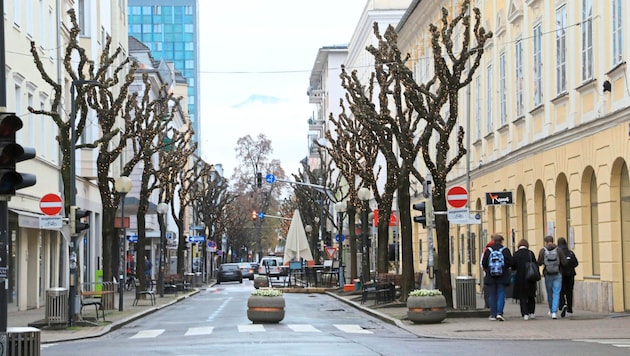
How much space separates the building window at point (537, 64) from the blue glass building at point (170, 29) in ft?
532

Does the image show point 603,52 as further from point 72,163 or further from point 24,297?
point 24,297

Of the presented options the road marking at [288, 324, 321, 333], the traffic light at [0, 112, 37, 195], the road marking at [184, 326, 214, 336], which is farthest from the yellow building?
the traffic light at [0, 112, 37, 195]

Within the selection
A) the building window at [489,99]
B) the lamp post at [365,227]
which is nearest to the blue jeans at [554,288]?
the building window at [489,99]

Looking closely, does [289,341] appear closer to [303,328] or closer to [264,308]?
[303,328]

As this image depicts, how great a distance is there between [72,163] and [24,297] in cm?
1161

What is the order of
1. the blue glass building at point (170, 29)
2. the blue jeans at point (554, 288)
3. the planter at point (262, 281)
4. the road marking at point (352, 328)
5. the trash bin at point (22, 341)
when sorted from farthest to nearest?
the blue glass building at point (170, 29) → the planter at point (262, 281) → the blue jeans at point (554, 288) → the road marking at point (352, 328) → the trash bin at point (22, 341)

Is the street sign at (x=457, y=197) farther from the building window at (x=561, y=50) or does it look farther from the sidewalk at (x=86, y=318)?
the sidewalk at (x=86, y=318)

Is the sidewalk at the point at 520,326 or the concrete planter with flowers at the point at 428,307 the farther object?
the concrete planter with flowers at the point at 428,307

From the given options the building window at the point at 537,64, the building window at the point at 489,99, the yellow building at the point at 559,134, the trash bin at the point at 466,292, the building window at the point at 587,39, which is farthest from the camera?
the building window at the point at 489,99

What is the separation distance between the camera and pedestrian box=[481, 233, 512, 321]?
2488 cm

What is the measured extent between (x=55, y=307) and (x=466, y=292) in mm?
9187

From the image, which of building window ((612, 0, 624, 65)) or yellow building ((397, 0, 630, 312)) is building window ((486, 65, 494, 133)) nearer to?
yellow building ((397, 0, 630, 312))

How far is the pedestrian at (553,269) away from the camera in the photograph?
2497 centimetres

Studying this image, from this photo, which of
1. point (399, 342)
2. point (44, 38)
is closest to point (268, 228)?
point (44, 38)
